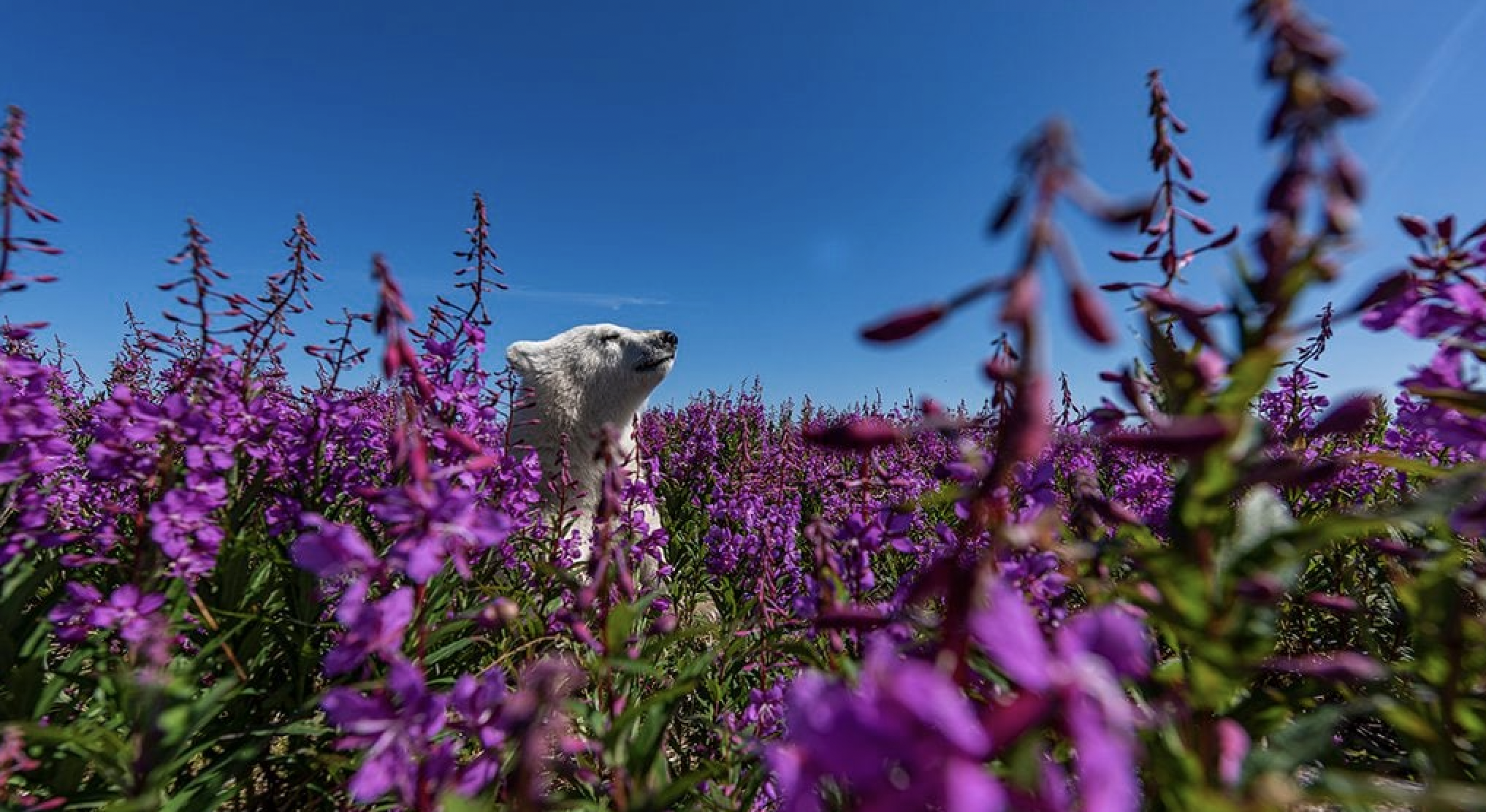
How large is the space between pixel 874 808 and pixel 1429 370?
177 cm

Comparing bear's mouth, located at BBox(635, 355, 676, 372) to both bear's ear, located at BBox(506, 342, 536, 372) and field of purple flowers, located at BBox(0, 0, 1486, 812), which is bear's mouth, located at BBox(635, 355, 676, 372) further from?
field of purple flowers, located at BBox(0, 0, 1486, 812)

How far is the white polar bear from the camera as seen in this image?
4957mm

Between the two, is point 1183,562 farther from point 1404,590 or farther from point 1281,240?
point 1404,590

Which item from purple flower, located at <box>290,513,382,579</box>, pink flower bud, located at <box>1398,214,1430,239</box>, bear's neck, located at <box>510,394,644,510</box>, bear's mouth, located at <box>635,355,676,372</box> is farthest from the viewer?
bear's mouth, located at <box>635,355,676,372</box>

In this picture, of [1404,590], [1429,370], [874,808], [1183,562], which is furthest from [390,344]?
[1429,370]

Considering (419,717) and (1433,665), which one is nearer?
(419,717)

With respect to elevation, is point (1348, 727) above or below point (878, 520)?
below

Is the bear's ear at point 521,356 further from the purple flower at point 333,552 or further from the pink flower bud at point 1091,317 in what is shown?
the pink flower bud at point 1091,317

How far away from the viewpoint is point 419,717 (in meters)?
0.96

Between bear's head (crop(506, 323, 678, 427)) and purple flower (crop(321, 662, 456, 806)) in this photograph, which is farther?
bear's head (crop(506, 323, 678, 427))

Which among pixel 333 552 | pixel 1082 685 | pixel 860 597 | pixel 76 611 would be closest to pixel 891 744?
pixel 1082 685

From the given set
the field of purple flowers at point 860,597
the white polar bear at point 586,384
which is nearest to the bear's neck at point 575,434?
the white polar bear at point 586,384

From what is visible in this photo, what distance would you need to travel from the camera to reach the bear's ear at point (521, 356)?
5.14 m

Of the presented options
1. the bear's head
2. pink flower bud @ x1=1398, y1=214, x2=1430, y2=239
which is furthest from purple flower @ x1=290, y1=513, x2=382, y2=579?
the bear's head
